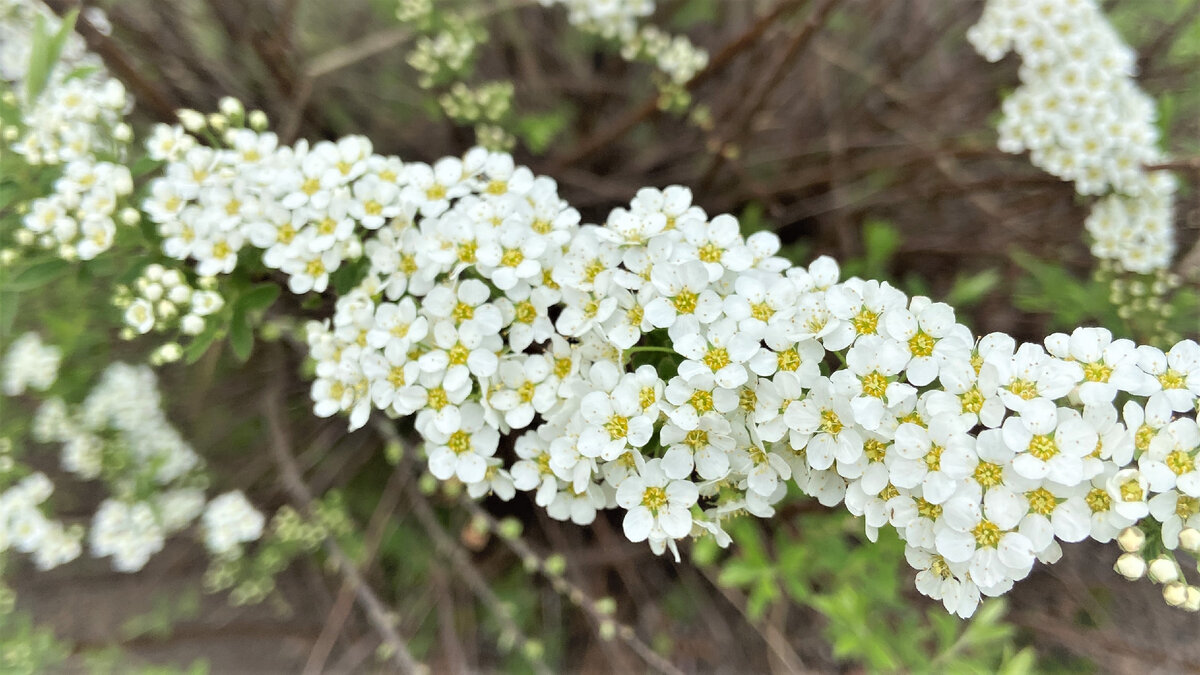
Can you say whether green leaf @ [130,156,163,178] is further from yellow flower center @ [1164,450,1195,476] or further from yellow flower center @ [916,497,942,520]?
yellow flower center @ [1164,450,1195,476]

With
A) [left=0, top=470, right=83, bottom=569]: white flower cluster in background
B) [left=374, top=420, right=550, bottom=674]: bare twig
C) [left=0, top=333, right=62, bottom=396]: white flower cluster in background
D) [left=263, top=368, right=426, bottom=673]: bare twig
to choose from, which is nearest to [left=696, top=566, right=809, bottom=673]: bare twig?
[left=374, top=420, right=550, bottom=674]: bare twig

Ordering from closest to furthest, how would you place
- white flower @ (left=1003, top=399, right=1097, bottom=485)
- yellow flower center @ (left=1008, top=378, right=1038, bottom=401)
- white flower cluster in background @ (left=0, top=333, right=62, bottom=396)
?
white flower @ (left=1003, top=399, right=1097, bottom=485)
yellow flower center @ (left=1008, top=378, right=1038, bottom=401)
white flower cluster in background @ (left=0, top=333, right=62, bottom=396)

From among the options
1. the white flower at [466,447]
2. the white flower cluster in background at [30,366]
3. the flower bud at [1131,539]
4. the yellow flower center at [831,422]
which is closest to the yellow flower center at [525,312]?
the white flower at [466,447]

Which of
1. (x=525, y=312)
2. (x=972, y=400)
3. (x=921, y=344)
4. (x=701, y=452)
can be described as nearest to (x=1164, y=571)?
(x=972, y=400)

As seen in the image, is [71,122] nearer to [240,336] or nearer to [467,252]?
[240,336]

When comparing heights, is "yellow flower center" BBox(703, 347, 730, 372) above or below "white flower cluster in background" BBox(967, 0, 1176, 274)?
below

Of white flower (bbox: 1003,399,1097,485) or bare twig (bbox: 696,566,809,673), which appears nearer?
white flower (bbox: 1003,399,1097,485)

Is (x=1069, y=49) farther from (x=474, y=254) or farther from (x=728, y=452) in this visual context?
(x=474, y=254)
